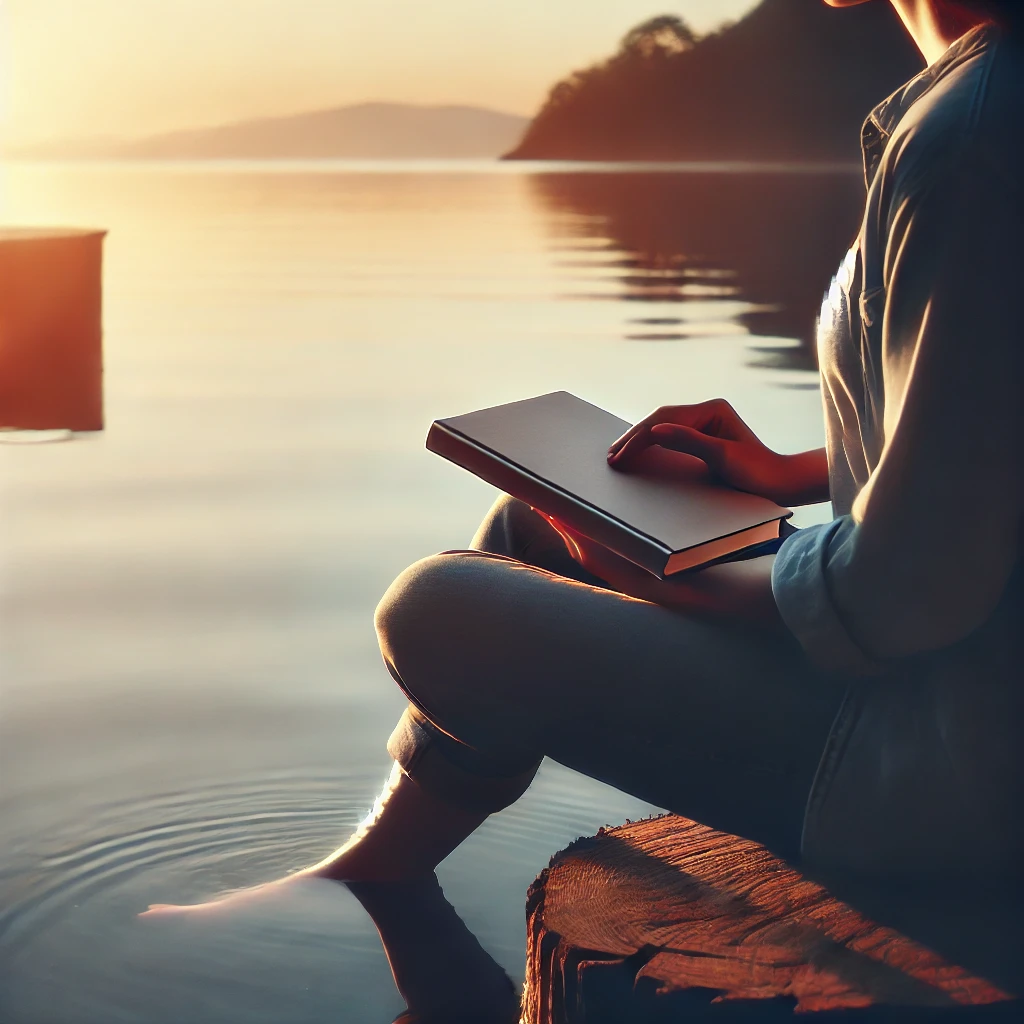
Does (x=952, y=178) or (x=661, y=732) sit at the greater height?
(x=952, y=178)

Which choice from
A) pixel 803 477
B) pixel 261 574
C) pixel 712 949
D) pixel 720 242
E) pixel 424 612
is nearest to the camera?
pixel 712 949

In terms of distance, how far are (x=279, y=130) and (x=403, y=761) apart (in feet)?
60.7

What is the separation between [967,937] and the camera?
745 mm

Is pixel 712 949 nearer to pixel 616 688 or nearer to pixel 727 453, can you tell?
pixel 616 688

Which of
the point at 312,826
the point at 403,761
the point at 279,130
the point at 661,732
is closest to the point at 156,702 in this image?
the point at 312,826

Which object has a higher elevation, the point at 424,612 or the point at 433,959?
the point at 424,612

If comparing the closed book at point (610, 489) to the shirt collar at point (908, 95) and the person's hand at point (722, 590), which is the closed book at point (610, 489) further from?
the shirt collar at point (908, 95)

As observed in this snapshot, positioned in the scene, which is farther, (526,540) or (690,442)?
(526,540)

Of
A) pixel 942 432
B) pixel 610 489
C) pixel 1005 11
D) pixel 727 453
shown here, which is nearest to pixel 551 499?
pixel 610 489

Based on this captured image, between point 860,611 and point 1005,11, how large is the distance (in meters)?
0.33

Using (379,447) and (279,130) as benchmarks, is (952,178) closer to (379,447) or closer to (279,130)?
(379,447)

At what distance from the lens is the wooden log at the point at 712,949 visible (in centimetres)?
70

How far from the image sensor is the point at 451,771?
3.09 feet

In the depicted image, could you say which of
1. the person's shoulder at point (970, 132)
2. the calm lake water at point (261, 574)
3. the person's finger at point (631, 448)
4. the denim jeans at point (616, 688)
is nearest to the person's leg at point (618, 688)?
the denim jeans at point (616, 688)
